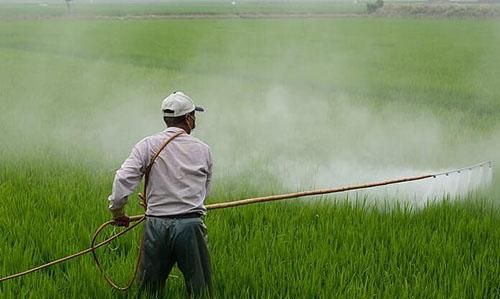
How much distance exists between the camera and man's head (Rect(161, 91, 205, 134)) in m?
2.84

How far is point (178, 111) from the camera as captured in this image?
2.84 metres

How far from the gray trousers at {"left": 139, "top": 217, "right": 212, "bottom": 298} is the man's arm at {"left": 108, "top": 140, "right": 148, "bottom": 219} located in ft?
0.50

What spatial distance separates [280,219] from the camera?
4020mm

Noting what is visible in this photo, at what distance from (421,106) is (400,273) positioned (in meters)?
5.63

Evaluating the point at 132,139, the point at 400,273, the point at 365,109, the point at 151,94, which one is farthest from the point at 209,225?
the point at 151,94

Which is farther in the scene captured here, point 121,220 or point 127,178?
point 121,220

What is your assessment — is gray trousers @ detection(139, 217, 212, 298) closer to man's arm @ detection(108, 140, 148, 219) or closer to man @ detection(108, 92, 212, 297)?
man @ detection(108, 92, 212, 297)

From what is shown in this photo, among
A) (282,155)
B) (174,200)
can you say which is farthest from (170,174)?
(282,155)

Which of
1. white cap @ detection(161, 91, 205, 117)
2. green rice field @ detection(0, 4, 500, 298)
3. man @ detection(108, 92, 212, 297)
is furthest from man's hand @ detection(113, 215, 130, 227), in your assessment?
white cap @ detection(161, 91, 205, 117)

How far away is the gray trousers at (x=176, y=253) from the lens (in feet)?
9.11

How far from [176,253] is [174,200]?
212 millimetres

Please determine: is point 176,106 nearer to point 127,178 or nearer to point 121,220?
point 127,178

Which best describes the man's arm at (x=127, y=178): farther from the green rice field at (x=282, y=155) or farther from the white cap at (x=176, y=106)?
the green rice field at (x=282, y=155)

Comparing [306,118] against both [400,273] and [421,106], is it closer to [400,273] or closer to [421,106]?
[421,106]
